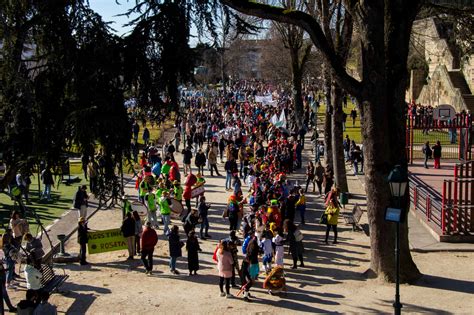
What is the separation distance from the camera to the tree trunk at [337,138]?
24.8m

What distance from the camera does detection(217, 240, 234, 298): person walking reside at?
1418 centimetres

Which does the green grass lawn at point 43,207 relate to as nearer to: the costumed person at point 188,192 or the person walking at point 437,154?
the costumed person at point 188,192

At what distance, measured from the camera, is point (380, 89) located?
49.3 ft

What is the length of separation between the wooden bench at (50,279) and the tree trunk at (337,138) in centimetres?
1308

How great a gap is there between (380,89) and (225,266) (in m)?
5.31

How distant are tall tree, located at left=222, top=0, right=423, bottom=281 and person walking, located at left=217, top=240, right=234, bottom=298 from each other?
3589 mm

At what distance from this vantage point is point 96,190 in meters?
9.88

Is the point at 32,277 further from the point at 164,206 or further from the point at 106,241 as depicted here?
the point at 164,206

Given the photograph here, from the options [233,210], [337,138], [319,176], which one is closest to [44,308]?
[233,210]

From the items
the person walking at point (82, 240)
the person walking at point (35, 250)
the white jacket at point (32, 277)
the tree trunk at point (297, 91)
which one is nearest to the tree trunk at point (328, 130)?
the person walking at point (82, 240)

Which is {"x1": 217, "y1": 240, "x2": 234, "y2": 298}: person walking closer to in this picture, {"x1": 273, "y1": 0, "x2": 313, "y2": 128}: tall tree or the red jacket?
the red jacket

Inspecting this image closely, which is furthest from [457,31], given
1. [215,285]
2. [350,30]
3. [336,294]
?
[215,285]

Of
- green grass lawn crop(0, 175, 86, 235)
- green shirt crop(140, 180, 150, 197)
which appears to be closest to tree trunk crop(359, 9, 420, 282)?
green shirt crop(140, 180, 150, 197)

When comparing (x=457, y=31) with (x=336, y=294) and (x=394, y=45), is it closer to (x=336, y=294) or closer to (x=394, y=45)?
(x=394, y=45)
